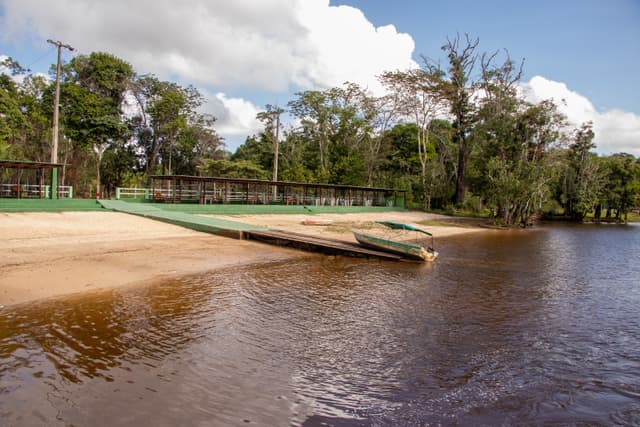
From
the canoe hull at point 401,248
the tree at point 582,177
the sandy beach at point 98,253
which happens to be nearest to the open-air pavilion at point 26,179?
the sandy beach at point 98,253

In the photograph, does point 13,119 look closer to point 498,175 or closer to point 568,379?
point 568,379

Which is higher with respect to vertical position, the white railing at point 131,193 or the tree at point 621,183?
the tree at point 621,183

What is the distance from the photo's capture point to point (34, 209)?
2125 centimetres

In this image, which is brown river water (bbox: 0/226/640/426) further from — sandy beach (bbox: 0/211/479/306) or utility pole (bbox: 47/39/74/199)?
utility pole (bbox: 47/39/74/199)

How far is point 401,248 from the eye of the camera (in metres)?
16.0

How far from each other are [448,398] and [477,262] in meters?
12.4

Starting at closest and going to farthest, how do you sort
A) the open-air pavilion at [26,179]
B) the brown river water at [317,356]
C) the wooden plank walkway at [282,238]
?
the brown river water at [317,356]
the wooden plank walkway at [282,238]
the open-air pavilion at [26,179]

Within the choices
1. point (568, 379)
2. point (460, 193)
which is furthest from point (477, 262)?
point (460, 193)

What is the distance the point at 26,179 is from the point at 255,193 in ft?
90.8

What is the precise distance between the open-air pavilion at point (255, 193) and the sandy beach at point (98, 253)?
31.1ft

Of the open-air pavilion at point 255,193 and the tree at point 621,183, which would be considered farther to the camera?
the tree at point 621,183

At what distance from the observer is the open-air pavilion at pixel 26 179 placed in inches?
891

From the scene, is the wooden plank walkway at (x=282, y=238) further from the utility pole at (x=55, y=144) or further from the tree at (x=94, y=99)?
the tree at (x=94, y=99)

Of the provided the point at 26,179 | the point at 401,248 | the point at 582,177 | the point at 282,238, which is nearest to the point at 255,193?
the point at 282,238
